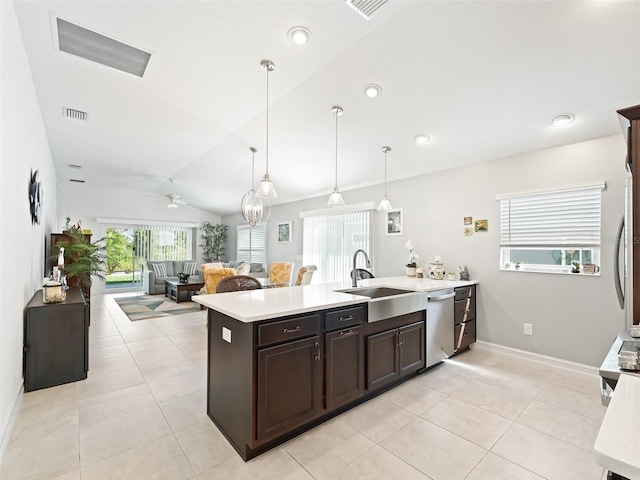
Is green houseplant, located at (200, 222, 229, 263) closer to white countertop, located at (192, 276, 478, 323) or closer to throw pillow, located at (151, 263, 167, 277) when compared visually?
throw pillow, located at (151, 263, 167, 277)

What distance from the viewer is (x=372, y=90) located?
115 inches

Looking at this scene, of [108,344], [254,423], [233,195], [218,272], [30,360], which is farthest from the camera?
[233,195]

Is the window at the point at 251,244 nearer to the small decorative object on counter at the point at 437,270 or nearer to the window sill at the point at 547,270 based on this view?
the small decorative object on counter at the point at 437,270

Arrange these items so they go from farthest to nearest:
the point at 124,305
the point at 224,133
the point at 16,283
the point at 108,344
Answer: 1. the point at 124,305
2. the point at 224,133
3. the point at 108,344
4. the point at 16,283

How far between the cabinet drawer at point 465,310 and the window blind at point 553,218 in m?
0.81

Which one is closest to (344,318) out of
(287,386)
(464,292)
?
(287,386)

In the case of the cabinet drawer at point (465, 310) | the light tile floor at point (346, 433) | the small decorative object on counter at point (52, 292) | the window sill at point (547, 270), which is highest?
the window sill at point (547, 270)

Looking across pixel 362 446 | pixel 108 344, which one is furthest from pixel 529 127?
pixel 108 344

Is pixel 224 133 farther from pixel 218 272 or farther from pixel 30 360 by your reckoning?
pixel 30 360

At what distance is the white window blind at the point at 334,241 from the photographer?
17.7ft

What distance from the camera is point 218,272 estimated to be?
16.2 ft

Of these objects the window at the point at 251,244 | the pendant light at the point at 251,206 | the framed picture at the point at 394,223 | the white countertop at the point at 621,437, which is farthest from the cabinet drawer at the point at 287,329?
the window at the point at 251,244

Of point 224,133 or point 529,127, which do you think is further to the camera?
point 224,133

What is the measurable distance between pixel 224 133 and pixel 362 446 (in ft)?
13.2
